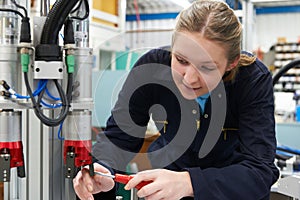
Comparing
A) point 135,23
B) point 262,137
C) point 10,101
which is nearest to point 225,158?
point 262,137

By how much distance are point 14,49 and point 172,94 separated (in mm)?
552

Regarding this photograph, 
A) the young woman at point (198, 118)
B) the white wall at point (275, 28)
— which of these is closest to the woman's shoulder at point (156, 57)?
the young woman at point (198, 118)

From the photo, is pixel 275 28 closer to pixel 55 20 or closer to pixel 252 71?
pixel 252 71

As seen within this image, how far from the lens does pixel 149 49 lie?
1.11 meters

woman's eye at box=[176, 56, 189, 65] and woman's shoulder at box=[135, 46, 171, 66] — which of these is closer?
woman's eye at box=[176, 56, 189, 65]

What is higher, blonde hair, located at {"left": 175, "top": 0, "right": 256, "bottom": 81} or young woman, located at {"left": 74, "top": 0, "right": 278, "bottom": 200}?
blonde hair, located at {"left": 175, "top": 0, "right": 256, "bottom": 81}

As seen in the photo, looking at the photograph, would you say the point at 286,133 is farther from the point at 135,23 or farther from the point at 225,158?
the point at 135,23

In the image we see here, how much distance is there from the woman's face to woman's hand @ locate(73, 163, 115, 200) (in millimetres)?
287

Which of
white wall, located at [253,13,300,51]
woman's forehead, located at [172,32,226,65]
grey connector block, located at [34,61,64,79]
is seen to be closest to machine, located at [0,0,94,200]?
grey connector block, located at [34,61,64,79]

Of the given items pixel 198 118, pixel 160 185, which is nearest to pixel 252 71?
pixel 198 118

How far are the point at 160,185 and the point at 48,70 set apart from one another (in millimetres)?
309

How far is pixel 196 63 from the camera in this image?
2.94ft

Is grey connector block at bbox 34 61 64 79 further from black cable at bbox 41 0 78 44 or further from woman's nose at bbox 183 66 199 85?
woman's nose at bbox 183 66 199 85

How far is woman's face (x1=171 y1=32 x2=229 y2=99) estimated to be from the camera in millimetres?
905
